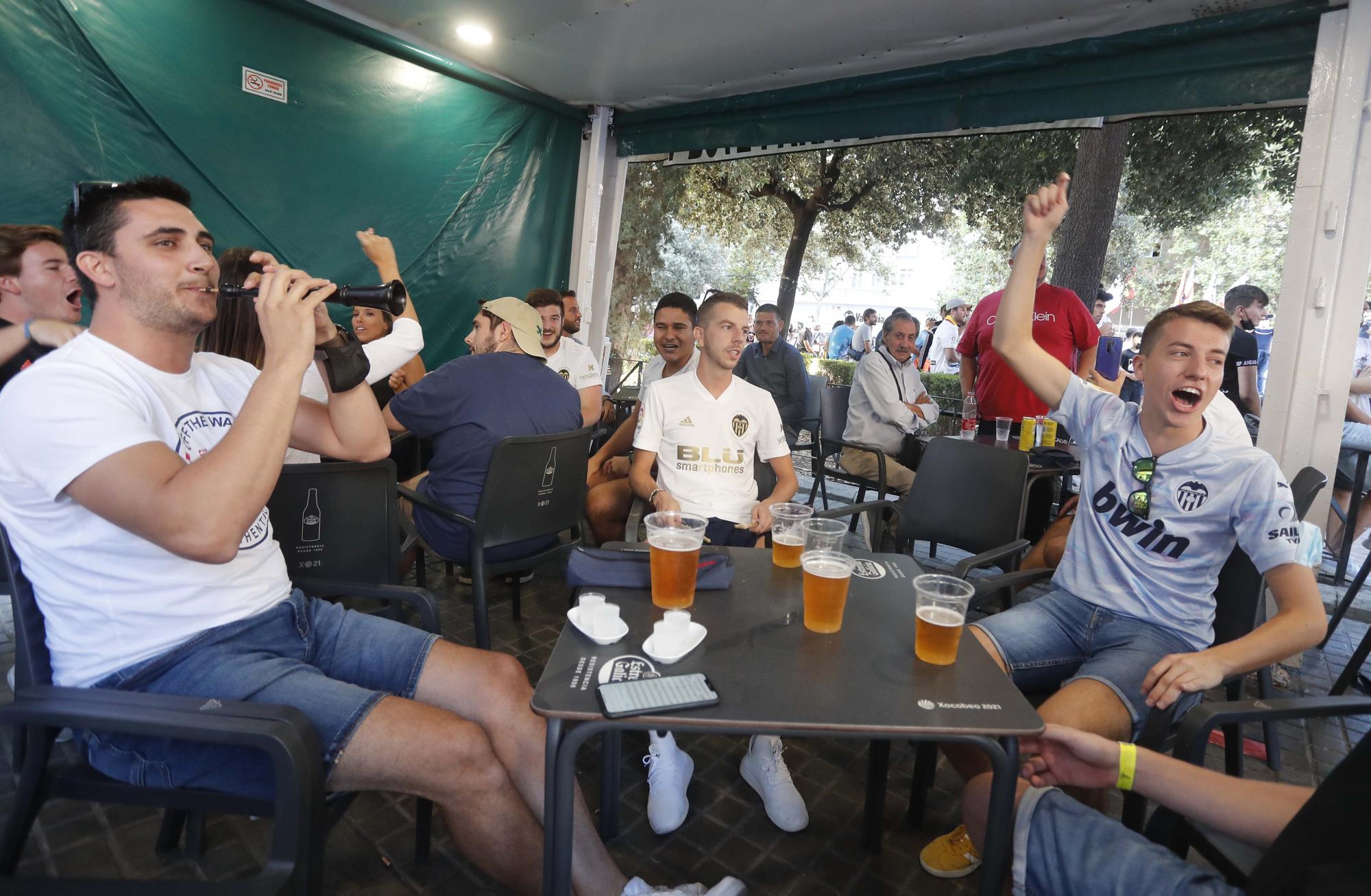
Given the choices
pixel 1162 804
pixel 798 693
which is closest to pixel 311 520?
pixel 798 693

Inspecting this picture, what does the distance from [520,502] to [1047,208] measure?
1.89 metres

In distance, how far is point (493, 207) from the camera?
523 centimetres

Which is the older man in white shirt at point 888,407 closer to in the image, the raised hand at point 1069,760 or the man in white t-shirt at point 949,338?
the raised hand at point 1069,760

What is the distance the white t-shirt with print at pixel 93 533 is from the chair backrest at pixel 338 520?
45 cm

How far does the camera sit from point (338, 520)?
6.61ft

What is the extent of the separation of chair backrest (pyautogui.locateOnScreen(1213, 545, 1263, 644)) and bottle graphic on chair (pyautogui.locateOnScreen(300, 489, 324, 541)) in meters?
2.43

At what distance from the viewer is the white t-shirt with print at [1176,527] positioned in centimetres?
174


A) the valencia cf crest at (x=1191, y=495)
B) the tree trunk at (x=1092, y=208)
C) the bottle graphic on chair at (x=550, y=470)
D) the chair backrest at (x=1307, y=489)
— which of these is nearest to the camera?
the valencia cf crest at (x=1191, y=495)

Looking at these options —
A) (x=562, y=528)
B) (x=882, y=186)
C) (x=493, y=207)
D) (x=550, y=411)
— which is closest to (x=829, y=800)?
(x=562, y=528)

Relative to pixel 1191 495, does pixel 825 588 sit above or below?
below

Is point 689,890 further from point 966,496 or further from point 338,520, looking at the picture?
point 966,496

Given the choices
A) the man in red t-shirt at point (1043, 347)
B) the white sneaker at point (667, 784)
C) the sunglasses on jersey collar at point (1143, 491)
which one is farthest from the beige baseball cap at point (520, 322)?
the man in red t-shirt at point (1043, 347)

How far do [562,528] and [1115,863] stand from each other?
6.72 ft

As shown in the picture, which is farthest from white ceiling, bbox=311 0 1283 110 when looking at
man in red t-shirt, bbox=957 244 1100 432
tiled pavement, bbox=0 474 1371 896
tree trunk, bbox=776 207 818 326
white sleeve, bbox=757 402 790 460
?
tree trunk, bbox=776 207 818 326
